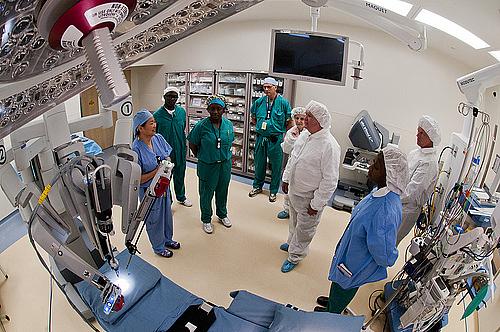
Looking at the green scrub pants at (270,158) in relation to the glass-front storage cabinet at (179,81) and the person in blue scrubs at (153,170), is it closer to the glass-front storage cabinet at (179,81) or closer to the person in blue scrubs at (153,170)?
the glass-front storage cabinet at (179,81)

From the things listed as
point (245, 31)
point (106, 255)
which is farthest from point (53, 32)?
point (245, 31)

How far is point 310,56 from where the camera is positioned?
2105mm

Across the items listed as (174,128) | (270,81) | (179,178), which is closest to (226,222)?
(179,178)

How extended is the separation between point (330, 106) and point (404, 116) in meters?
0.67

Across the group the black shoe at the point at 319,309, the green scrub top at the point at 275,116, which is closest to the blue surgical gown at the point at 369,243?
the black shoe at the point at 319,309

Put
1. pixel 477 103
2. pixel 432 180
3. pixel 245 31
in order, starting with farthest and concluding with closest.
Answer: pixel 245 31 < pixel 432 180 < pixel 477 103

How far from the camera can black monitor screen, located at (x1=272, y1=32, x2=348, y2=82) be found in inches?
80.2

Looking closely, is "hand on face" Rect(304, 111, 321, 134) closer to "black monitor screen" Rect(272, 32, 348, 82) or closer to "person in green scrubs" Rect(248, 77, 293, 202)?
"black monitor screen" Rect(272, 32, 348, 82)

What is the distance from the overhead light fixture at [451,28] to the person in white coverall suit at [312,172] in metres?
0.66

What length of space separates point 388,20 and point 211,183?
1544 mm

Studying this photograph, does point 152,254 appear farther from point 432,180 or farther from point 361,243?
point 432,180

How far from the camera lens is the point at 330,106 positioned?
3.13m

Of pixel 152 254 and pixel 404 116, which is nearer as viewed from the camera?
pixel 152 254

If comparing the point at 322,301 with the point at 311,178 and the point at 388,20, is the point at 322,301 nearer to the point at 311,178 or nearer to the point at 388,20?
the point at 311,178
